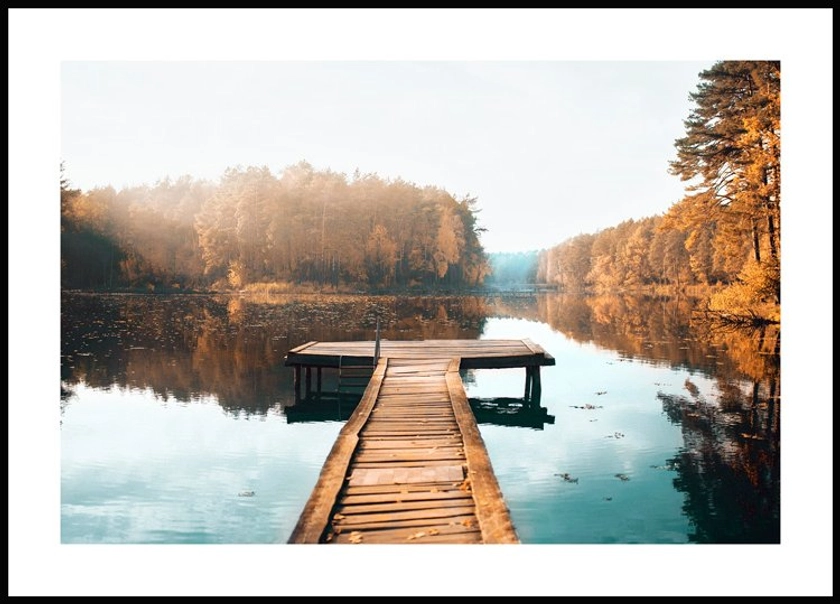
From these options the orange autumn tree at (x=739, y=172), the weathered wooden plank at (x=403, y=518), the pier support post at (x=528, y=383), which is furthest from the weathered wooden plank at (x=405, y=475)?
the orange autumn tree at (x=739, y=172)

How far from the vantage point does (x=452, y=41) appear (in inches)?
281

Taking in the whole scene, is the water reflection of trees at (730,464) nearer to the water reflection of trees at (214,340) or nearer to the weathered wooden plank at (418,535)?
the weathered wooden plank at (418,535)

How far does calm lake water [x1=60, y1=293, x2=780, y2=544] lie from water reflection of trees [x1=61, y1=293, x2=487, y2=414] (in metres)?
0.13

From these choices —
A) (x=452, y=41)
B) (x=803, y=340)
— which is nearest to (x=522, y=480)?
(x=803, y=340)

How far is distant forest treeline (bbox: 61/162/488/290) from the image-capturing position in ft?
203

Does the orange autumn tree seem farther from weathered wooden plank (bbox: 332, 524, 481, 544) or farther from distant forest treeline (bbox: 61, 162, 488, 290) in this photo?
distant forest treeline (bbox: 61, 162, 488, 290)

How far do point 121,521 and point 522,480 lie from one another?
18.0 feet

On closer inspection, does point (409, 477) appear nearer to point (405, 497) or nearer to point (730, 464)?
point (405, 497)

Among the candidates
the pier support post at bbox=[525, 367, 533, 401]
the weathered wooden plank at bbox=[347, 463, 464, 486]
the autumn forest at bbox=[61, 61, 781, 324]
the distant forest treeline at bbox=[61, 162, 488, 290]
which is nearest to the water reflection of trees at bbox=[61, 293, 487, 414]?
the pier support post at bbox=[525, 367, 533, 401]

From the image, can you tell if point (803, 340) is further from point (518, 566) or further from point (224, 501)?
point (224, 501)

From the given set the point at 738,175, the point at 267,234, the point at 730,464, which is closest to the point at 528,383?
the point at 730,464

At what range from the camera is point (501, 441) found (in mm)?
11781

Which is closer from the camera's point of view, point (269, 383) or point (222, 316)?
point (269, 383)

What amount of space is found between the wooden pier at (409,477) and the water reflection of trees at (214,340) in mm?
4836
